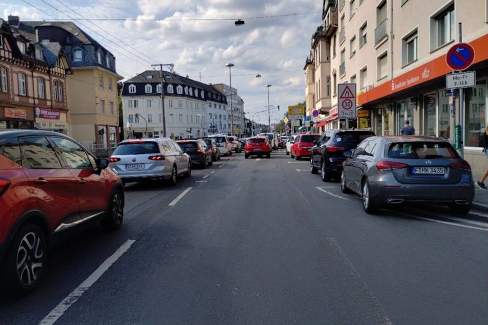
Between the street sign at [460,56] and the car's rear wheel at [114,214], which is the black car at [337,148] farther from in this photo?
the car's rear wheel at [114,214]

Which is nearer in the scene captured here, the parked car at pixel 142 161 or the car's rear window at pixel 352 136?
the parked car at pixel 142 161

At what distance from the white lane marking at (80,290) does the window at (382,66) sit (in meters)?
21.1

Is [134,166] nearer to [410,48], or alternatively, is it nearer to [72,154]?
[72,154]

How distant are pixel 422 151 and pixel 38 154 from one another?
634 cm

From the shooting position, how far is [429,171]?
7.52 m

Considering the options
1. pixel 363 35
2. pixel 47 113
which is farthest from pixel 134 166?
pixel 47 113

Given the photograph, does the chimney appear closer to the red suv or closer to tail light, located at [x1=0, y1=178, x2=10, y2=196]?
the red suv

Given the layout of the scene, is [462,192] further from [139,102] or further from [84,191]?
[139,102]

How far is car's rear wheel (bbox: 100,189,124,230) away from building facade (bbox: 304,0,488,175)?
8174 millimetres

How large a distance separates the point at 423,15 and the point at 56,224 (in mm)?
17189

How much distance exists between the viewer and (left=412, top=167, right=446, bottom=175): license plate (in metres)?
7.50

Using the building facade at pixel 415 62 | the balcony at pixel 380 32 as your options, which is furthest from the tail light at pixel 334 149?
the balcony at pixel 380 32

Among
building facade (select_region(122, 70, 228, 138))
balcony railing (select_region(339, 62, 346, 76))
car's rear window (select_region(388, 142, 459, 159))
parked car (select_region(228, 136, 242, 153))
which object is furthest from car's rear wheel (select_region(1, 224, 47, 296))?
building facade (select_region(122, 70, 228, 138))

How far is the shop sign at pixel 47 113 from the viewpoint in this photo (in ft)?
111
